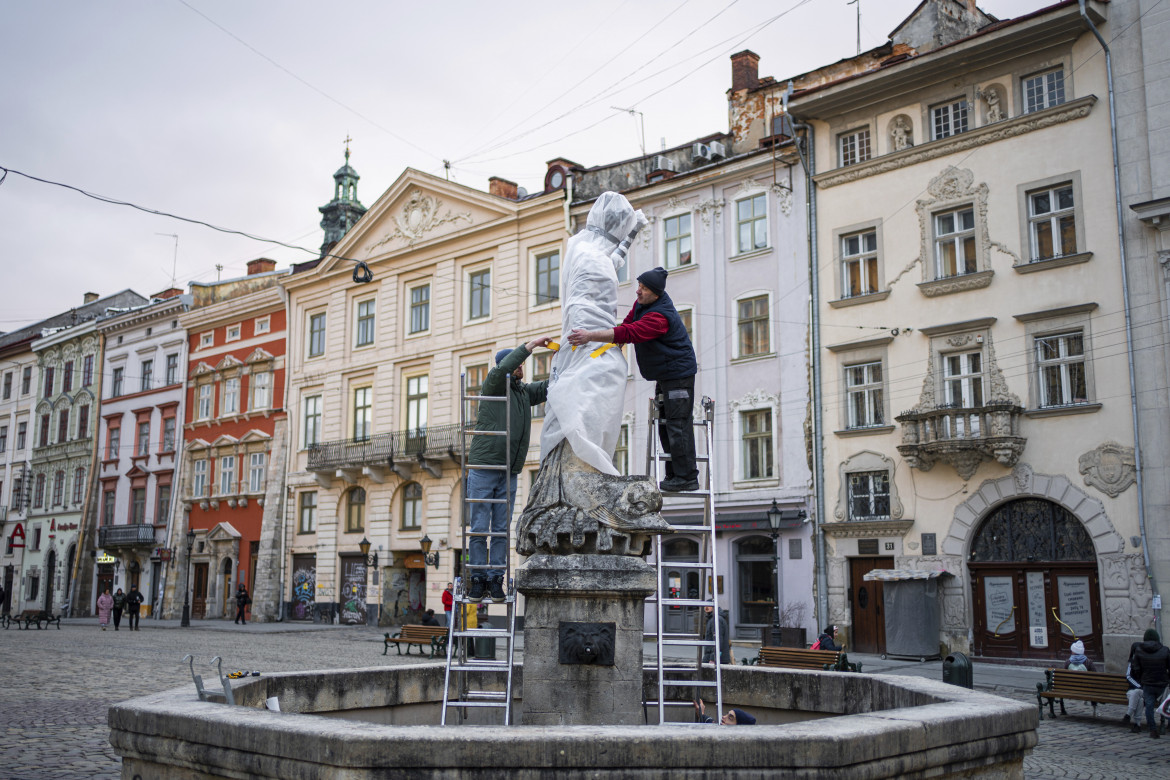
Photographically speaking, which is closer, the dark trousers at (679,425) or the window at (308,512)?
the dark trousers at (679,425)

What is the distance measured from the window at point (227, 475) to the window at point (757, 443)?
23.3 metres

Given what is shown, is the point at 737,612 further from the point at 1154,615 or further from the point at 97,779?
the point at 97,779

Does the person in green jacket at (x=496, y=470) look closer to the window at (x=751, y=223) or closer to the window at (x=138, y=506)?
the window at (x=751, y=223)

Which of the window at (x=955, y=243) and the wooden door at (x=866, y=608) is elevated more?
the window at (x=955, y=243)

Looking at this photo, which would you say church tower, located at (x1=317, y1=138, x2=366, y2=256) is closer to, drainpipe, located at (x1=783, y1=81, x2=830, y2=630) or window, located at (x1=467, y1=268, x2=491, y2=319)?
window, located at (x1=467, y1=268, x2=491, y2=319)

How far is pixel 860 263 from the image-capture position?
86.9ft

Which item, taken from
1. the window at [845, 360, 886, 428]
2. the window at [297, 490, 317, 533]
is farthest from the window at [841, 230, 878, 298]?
the window at [297, 490, 317, 533]

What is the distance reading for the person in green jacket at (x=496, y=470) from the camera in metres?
7.23

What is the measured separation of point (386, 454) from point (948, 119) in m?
20.6

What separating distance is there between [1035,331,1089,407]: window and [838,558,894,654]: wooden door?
522 cm

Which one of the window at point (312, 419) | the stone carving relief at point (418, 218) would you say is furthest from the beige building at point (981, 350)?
the window at point (312, 419)

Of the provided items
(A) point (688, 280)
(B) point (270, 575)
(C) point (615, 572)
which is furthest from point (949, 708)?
(B) point (270, 575)

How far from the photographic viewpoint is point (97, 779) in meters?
7.66

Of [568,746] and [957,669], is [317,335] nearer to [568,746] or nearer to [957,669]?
[957,669]
